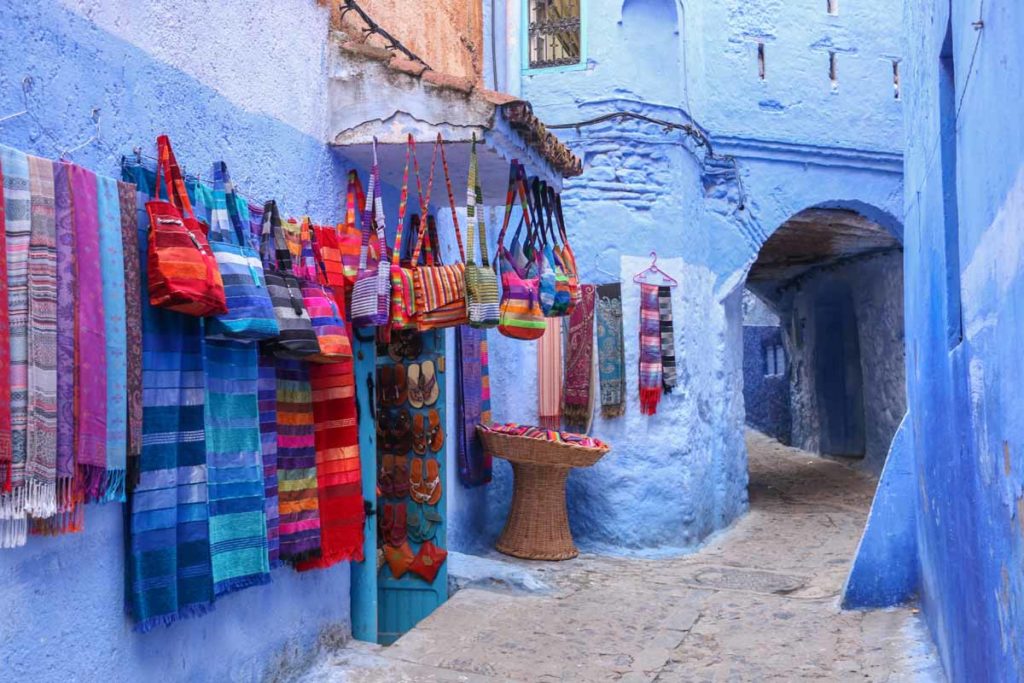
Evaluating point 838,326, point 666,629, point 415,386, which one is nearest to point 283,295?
point 415,386

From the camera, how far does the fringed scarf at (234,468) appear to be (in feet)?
10.9

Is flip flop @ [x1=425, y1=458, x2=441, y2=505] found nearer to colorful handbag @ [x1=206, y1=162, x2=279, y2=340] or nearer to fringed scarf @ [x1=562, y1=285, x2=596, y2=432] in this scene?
fringed scarf @ [x1=562, y1=285, x2=596, y2=432]

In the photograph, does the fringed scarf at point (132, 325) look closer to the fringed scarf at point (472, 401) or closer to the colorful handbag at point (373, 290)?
the colorful handbag at point (373, 290)

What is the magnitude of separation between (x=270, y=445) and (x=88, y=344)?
119 centimetres

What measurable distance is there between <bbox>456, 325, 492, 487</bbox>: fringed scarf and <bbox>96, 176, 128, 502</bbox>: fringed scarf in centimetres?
400

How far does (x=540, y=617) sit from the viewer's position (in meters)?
5.57

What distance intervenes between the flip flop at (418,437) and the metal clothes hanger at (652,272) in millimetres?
2902

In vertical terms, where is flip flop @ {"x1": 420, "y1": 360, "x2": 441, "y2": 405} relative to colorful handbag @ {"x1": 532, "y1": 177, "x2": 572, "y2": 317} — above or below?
below

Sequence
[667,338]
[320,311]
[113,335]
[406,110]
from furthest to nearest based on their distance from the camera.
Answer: [667,338]
[406,110]
[320,311]
[113,335]

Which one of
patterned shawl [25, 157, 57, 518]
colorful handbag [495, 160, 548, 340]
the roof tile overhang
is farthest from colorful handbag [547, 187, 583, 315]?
patterned shawl [25, 157, 57, 518]

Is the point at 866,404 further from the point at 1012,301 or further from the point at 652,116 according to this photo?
the point at 1012,301

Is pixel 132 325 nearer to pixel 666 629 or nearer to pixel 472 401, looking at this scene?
pixel 666 629

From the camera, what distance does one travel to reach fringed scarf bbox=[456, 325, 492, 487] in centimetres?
694

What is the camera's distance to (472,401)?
7.12 m
